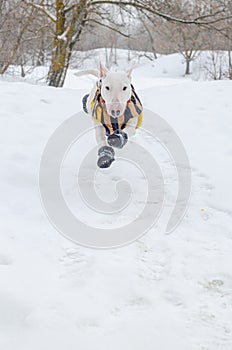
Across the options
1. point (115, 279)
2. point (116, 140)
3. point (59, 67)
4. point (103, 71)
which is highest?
point (59, 67)

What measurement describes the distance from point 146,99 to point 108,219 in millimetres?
3316

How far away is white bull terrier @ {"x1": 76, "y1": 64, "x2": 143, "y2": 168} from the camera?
296 centimetres

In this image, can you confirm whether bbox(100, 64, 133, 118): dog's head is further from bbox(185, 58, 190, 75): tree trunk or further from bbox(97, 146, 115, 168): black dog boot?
bbox(185, 58, 190, 75): tree trunk

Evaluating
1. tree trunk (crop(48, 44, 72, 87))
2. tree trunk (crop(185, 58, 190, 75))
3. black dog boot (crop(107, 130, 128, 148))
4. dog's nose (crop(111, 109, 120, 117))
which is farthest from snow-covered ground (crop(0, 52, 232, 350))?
tree trunk (crop(185, 58, 190, 75))

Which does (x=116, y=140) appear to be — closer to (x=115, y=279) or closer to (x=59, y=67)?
(x=115, y=279)

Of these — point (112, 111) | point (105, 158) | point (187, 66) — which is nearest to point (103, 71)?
point (112, 111)

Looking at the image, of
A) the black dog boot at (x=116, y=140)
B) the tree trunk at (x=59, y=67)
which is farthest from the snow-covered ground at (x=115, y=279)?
the tree trunk at (x=59, y=67)

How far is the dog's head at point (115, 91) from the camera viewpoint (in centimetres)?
294

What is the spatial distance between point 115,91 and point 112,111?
0.14 metres

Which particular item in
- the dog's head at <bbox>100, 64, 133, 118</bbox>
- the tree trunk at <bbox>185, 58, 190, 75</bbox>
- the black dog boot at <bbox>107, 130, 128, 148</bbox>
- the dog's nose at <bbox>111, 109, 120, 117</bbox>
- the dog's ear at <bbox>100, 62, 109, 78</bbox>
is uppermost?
the tree trunk at <bbox>185, 58, 190, 75</bbox>

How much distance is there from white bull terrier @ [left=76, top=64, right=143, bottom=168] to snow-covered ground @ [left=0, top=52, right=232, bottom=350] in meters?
0.45

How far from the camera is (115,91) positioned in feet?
9.68

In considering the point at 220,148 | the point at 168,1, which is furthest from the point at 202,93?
the point at 168,1

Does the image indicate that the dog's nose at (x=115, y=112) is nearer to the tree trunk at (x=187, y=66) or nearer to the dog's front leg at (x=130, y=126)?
the dog's front leg at (x=130, y=126)
